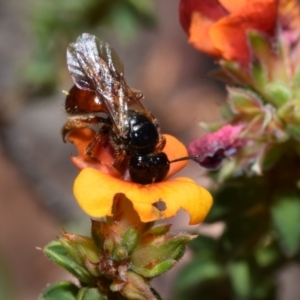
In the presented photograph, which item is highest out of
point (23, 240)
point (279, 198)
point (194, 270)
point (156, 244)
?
point (156, 244)

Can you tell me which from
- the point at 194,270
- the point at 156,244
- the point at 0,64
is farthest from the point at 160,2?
the point at 156,244

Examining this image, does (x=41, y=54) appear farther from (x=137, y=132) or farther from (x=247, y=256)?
(x=137, y=132)

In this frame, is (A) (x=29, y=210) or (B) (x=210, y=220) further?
(A) (x=29, y=210)

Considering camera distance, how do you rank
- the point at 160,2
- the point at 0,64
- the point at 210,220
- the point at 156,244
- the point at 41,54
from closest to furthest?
the point at 156,244 → the point at 210,220 → the point at 41,54 → the point at 0,64 → the point at 160,2

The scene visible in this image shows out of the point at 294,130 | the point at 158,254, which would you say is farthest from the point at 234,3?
the point at 158,254

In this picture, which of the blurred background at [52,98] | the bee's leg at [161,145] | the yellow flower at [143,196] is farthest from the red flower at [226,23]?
the blurred background at [52,98]

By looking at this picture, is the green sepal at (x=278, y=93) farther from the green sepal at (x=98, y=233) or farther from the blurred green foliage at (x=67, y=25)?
the blurred green foliage at (x=67, y=25)

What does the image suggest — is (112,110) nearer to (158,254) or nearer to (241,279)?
(158,254)
